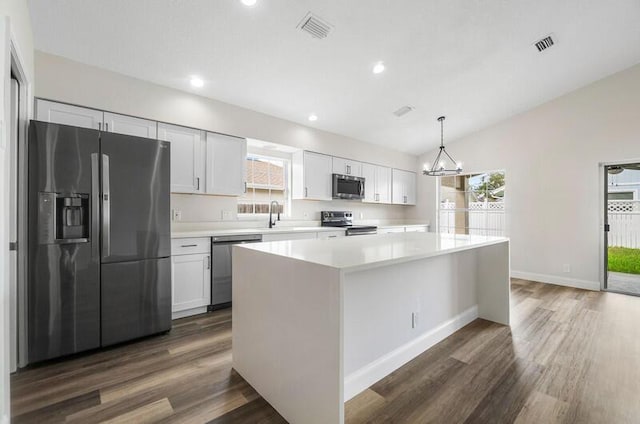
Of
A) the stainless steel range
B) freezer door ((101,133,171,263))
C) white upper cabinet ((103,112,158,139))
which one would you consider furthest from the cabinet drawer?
the stainless steel range

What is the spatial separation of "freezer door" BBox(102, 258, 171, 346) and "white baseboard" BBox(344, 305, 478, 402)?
179 centimetres

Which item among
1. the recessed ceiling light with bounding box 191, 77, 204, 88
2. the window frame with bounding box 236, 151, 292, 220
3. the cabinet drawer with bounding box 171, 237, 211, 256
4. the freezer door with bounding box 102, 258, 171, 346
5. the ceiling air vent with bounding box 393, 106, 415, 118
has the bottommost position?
the freezer door with bounding box 102, 258, 171, 346

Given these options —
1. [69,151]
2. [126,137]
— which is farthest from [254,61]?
[69,151]

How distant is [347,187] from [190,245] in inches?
114

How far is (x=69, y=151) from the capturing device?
7.17ft

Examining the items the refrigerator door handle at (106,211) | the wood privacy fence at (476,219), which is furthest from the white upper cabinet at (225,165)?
the wood privacy fence at (476,219)

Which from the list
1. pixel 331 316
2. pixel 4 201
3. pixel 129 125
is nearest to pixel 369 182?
pixel 129 125

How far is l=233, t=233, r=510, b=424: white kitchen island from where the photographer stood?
132 centimetres

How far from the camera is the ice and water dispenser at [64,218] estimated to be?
6.86 ft

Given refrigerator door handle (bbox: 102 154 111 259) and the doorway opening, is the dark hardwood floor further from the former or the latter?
the doorway opening

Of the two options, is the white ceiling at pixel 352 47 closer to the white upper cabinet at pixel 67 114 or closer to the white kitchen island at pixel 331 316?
the white upper cabinet at pixel 67 114

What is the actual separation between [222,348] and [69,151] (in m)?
1.96

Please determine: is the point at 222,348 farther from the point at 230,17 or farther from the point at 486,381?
the point at 230,17

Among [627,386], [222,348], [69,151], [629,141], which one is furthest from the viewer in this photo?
[629,141]
